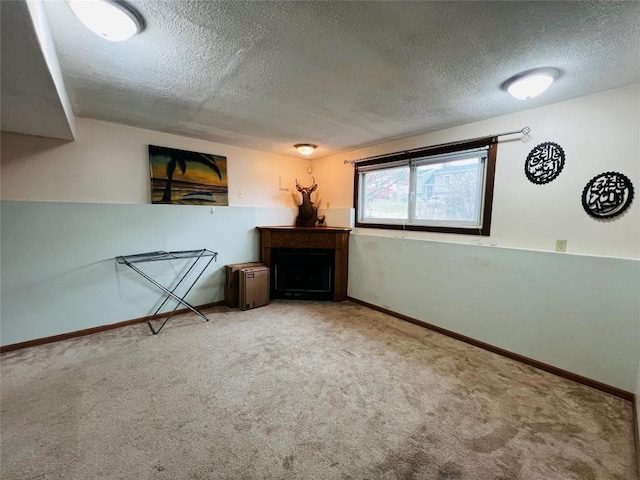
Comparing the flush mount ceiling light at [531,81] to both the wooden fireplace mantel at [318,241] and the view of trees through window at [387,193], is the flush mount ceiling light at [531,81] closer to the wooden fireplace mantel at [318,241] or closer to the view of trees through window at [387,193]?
the view of trees through window at [387,193]

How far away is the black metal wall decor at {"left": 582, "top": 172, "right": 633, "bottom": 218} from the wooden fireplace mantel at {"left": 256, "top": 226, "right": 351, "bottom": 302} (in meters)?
2.59

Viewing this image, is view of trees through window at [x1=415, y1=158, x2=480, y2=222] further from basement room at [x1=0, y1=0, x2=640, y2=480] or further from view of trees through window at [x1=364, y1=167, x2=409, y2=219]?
view of trees through window at [x1=364, y1=167, x2=409, y2=219]

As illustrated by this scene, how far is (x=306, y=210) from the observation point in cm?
449

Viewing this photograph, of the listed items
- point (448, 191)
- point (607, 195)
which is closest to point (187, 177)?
point (448, 191)

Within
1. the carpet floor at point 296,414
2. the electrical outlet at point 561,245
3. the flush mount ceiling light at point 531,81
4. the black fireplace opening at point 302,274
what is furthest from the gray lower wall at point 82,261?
the electrical outlet at point 561,245

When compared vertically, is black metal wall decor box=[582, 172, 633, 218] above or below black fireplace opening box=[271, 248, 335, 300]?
above

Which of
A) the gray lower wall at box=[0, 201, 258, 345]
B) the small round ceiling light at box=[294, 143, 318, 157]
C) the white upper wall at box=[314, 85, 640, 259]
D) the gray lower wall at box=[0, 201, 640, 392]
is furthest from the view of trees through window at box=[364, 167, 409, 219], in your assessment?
the gray lower wall at box=[0, 201, 258, 345]

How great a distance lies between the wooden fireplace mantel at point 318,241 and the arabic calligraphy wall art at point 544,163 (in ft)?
7.41

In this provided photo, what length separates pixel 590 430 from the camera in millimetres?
1725

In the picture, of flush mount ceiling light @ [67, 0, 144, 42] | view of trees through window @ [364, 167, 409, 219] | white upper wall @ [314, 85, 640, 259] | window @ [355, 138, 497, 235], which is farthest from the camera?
view of trees through window @ [364, 167, 409, 219]

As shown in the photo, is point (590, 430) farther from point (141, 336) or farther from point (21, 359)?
point (21, 359)

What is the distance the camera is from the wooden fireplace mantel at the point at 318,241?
4059 millimetres

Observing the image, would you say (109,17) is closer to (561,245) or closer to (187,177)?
(187,177)

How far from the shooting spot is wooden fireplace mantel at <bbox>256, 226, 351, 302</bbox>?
160 inches
